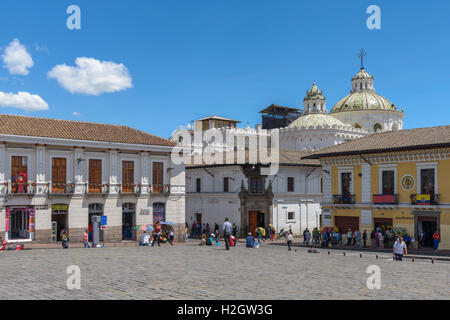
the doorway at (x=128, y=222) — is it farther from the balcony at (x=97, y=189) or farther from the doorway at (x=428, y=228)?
the doorway at (x=428, y=228)

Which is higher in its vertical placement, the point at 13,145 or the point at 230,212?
the point at 13,145

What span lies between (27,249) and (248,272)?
1668cm

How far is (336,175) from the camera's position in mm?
37750

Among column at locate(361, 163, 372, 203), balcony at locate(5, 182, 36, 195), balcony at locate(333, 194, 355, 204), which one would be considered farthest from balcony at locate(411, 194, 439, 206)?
balcony at locate(5, 182, 36, 195)

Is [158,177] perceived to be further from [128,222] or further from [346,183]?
[346,183]

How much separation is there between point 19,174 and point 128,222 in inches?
339

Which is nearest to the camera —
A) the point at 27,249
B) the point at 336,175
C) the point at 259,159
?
the point at 27,249

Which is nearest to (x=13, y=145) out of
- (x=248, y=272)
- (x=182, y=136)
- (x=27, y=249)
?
(x=27, y=249)

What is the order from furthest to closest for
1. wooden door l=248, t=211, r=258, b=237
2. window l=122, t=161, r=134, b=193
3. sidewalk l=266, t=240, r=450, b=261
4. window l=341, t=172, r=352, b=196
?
wooden door l=248, t=211, r=258, b=237 < window l=122, t=161, r=134, b=193 < window l=341, t=172, r=352, b=196 < sidewalk l=266, t=240, r=450, b=261

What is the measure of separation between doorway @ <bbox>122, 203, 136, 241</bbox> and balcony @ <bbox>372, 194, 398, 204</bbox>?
17.1m

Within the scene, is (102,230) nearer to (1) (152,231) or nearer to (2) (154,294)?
(1) (152,231)

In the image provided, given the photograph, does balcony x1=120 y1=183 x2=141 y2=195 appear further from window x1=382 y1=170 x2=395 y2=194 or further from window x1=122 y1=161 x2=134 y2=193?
window x1=382 y1=170 x2=395 y2=194

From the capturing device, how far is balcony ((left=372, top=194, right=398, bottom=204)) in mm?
33625
